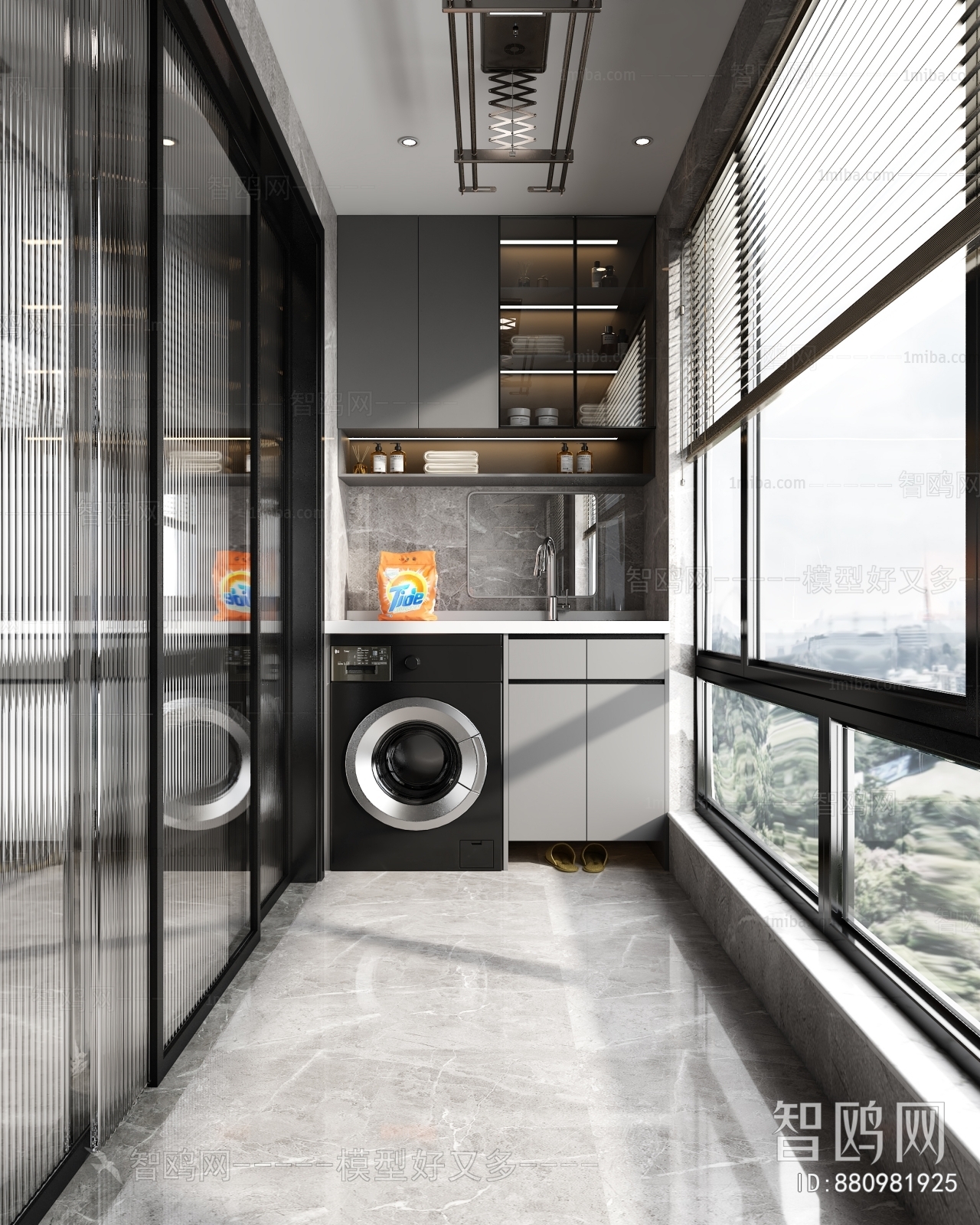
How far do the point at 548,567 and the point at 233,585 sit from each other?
192 cm

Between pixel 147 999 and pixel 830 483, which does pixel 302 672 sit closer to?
pixel 147 999

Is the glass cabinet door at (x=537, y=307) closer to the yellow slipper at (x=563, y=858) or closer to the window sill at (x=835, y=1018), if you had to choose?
the yellow slipper at (x=563, y=858)

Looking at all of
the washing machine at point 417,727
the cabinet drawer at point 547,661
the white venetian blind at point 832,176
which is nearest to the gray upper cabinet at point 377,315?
the washing machine at point 417,727

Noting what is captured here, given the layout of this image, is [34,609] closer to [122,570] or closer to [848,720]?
[122,570]

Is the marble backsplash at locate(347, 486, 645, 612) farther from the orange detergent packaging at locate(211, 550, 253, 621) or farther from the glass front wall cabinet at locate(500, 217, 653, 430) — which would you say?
the orange detergent packaging at locate(211, 550, 253, 621)

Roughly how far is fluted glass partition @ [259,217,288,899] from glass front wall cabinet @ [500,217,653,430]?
3.72ft

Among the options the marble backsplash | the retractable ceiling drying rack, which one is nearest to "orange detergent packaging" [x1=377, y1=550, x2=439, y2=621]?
the marble backsplash

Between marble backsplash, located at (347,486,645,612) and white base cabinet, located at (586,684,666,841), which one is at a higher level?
marble backsplash, located at (347,486,645,612)

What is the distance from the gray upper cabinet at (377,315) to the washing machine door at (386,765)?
4.07ft

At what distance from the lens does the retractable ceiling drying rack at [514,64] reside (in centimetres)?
217

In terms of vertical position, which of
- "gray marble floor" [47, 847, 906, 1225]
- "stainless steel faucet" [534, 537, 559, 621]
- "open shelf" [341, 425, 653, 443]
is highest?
"open shelf" [341, 425, 653, 443]

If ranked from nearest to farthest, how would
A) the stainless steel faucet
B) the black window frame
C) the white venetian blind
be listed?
1. the black window frame
2. the white venetian blind
3. the stainless steel faucet

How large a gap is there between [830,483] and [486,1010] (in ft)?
4.99

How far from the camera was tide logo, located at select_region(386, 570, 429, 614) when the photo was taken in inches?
141
